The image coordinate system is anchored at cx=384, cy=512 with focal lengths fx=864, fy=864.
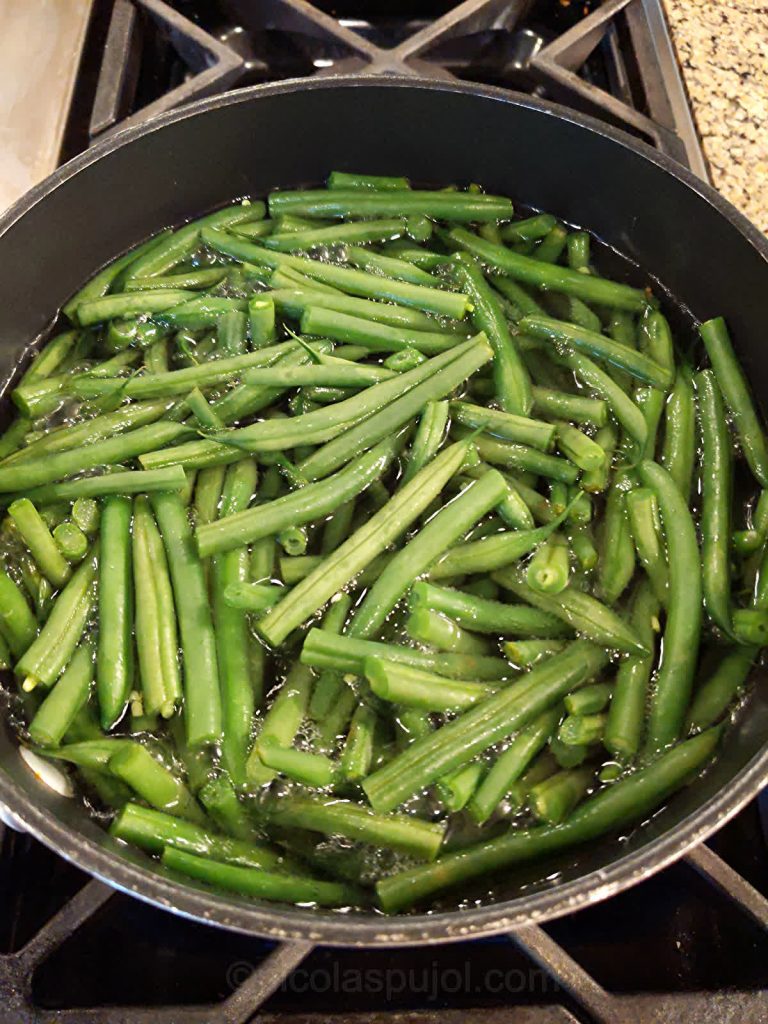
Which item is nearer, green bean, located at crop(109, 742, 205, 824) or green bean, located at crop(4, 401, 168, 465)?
green bean, located at crop(109, 742, 205, 824)

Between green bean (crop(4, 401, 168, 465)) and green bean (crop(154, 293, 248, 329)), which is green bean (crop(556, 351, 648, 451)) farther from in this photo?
green bean (crop(4, 401, 168, 465))

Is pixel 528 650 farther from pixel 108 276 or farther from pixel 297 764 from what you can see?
pixel 108 276

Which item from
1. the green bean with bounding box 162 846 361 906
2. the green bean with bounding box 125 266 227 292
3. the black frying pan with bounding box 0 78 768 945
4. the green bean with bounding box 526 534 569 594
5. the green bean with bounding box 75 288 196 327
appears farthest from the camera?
the green bean with bounding box 125 266 227 292

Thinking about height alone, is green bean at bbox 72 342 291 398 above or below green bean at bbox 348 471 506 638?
above

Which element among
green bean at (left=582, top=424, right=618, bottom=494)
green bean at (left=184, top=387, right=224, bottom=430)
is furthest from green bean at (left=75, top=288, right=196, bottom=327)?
green bean at (left=582, top=424, right=618, bottom=494)

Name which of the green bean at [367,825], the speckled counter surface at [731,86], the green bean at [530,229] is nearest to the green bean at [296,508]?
the green bean at [367,825]

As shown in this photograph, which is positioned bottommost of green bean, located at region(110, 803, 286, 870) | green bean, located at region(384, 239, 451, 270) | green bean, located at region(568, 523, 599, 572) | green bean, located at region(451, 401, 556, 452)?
green bean, located at region(110, 803, 286, 870)

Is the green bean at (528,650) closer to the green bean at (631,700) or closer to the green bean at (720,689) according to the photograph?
the green bean at (631,700)
